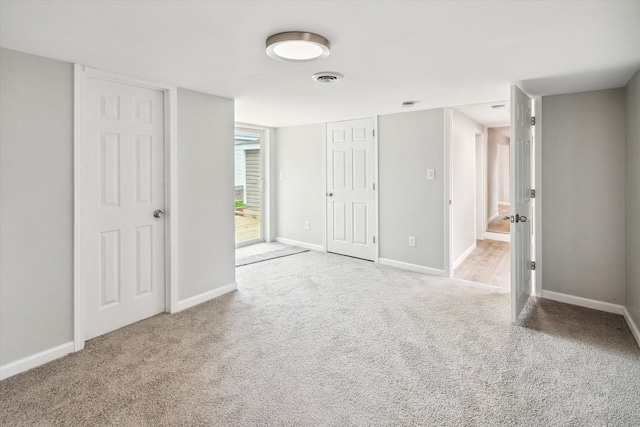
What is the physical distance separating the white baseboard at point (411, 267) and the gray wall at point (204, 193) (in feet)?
6.83

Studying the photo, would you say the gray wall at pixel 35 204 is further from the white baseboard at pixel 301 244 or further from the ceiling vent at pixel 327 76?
the white baseboard at pixel 301 244

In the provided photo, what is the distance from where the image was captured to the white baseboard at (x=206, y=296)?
10.7 ft

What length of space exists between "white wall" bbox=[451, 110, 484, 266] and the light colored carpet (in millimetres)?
1371

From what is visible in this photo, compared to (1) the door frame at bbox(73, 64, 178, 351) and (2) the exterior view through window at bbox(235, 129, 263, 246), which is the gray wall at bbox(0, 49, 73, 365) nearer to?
(1) the door frame at bbox(73, 64, 178, 351)

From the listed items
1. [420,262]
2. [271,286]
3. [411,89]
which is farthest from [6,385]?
[420,262]

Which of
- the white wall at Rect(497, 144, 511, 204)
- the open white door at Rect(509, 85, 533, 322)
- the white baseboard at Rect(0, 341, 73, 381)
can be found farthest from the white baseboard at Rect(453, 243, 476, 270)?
the white baseboard at Rect(0, 341, 73, 381)

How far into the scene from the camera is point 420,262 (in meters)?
4.44

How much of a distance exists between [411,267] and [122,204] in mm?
3325

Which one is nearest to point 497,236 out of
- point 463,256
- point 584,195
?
point 463,256

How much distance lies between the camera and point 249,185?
6.48m

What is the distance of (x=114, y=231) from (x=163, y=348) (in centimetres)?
102

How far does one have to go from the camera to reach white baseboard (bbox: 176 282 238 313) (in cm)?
327

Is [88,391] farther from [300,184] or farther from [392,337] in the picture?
[300,184]

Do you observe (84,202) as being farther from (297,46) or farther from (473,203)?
(473,203)
